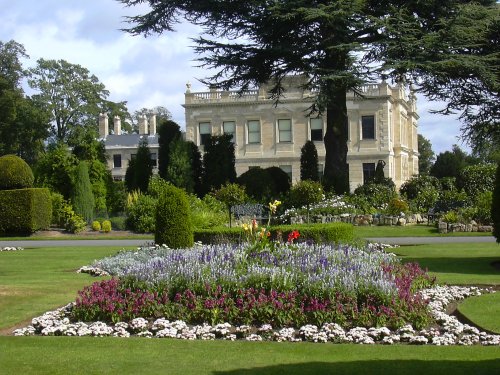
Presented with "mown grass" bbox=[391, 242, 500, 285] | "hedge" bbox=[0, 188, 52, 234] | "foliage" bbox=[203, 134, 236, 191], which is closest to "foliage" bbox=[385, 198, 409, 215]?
"mown grass" bbox=[391, 242, 500, 285]

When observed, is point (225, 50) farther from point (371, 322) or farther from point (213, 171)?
point (371, 322)

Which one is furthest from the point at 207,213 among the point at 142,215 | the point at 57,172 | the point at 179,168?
the point at 57,172

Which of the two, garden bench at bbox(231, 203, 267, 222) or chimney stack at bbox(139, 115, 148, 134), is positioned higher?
chimney stack at bbox(139, 115, 148, 134)

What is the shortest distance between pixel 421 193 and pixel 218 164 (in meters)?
9.82

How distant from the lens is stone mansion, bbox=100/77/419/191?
5638cm

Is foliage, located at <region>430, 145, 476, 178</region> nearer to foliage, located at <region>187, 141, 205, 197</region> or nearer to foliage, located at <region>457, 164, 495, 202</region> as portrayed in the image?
foliage, located at <region>457, 164, 495, 202</region>

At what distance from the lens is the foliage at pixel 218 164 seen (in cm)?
3400

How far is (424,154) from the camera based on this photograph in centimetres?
8881

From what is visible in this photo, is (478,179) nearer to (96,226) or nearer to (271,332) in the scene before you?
(96,226)

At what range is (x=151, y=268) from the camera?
1012cm

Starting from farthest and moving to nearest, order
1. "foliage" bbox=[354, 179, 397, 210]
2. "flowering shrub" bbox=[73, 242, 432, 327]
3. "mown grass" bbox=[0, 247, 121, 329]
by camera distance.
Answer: "foliage" bbox=[354, 179, 397, 210]
"mown grass" bbox=[0, 247, 121, 329]
"flowering shrub" bbox=[73, 242, 432, 327]

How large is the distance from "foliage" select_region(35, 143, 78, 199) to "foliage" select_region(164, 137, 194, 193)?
4.66 meters

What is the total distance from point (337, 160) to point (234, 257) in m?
20.7

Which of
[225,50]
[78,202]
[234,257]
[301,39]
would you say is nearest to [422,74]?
[301,39]
